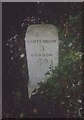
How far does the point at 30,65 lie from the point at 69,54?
45cm

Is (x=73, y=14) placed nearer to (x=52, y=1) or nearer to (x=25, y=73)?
(x=52, y=1)

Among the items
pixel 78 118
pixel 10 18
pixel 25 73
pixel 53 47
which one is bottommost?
pixel 78 118

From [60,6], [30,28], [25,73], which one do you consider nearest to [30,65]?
[25,73]

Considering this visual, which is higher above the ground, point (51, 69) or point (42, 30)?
point (42, 30)

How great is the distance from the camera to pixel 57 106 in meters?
4.85

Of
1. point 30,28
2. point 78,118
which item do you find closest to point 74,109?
point 78,118

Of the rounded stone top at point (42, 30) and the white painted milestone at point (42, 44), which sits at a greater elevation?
the rounded stone top at point (42, 30)

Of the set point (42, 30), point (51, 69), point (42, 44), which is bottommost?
point (51, 69)

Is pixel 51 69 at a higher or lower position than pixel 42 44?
lower

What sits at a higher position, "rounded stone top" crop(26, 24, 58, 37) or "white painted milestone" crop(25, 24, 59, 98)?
"rounded stone top" crop(26, 24, 58, 37)

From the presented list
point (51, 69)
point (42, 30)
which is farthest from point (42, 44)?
point (51, 69)

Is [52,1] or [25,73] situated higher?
[52,1]

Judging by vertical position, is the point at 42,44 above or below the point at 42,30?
below

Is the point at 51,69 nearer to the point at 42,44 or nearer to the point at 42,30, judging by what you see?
the point at 42,44
